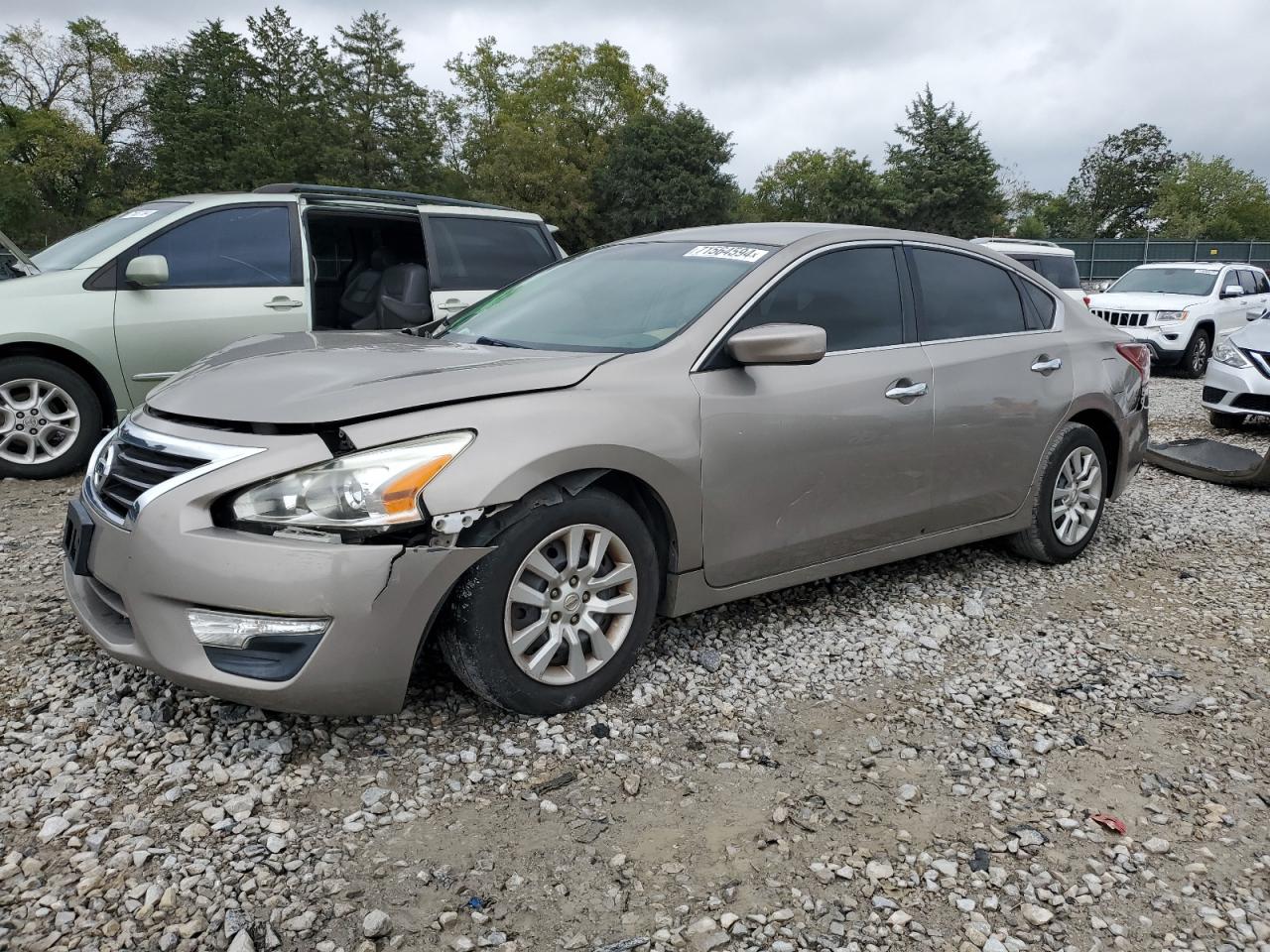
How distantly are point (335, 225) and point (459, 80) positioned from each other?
61.4m

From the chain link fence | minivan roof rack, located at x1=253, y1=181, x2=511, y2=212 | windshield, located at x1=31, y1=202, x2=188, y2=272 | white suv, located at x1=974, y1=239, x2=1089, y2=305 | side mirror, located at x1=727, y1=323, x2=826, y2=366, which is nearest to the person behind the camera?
side mirror, located at x1=727, y1=323, x2=826, y2=366

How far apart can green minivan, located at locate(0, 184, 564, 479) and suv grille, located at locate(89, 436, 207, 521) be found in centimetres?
235

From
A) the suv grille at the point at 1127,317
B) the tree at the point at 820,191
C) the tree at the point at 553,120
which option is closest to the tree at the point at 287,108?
the tree at the point at 553,120

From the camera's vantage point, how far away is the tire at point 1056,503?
4.57m

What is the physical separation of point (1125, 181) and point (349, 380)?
86.2 m

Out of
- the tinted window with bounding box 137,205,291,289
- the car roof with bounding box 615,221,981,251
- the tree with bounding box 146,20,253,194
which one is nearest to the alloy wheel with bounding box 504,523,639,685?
the car roof with bounding box 615,221,981,251

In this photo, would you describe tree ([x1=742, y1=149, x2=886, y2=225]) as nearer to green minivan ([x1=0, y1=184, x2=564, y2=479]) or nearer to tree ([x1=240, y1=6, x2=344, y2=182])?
tree ([x1=240, y1=6, x2=344, y2=182])

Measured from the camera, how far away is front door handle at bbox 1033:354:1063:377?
4449 millimetres

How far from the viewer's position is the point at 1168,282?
14930mm

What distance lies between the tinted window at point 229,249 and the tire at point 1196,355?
42.5ft

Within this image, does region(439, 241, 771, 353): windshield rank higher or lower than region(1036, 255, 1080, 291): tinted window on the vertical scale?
higher

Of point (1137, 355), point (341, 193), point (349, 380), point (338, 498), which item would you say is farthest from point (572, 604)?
point (341, 193)

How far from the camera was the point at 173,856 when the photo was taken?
7.64ft

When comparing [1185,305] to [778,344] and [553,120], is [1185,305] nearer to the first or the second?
[778,344]
